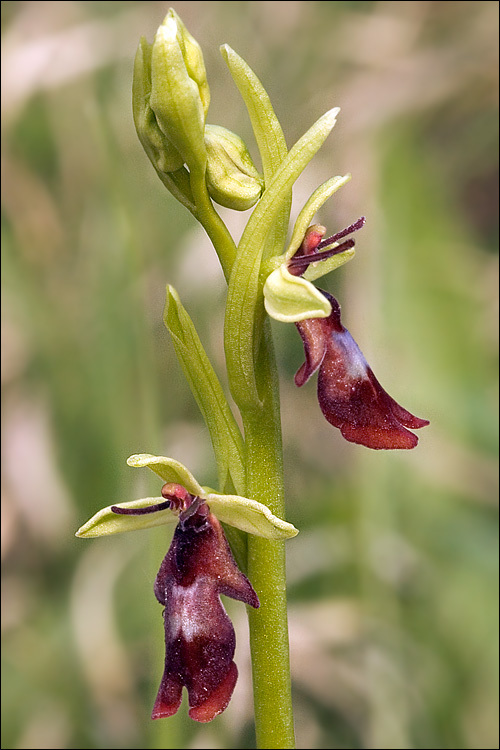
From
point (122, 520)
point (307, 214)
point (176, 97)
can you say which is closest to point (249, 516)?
point (122, 520)

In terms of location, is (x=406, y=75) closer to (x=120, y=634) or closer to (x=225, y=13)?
(x=225, y=13)

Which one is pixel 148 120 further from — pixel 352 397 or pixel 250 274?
pixel 352 397

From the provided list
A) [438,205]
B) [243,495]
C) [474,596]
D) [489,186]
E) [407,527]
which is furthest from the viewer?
[489,186]

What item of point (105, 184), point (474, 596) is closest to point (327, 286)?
point (105, 184)

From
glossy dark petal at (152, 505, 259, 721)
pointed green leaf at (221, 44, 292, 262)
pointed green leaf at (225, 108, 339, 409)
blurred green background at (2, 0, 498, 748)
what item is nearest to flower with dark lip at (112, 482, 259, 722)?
glossy dark petal at (152, 505, 259, 721)

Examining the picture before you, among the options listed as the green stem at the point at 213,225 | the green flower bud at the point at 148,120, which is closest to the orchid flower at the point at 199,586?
the green stem at the point at 213,225
